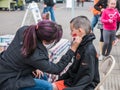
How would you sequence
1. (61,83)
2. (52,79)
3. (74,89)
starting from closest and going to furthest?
(74,89), (61,83), (52,79)

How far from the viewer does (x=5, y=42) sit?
504 cm

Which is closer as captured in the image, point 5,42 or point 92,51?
point 92,51

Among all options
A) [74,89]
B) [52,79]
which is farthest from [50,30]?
[52,79]

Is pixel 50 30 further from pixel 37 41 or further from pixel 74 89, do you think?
pixel 74 89

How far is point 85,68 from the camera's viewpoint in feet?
10.6

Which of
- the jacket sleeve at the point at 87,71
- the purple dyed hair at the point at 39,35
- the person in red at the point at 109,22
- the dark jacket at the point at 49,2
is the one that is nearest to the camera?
the purple dyed hair at the point at 39,35

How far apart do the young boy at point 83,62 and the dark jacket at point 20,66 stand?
0.25 m

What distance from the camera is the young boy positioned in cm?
322

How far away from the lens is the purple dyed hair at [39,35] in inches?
115

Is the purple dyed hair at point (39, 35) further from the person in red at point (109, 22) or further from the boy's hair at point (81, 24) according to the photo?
the person in red at point (109, 22)

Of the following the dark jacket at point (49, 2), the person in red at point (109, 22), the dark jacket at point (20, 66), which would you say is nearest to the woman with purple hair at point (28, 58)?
the dark jacket at point (20, 66)

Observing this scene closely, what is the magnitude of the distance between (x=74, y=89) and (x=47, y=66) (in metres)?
0.39

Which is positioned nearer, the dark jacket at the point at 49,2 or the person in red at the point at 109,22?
the person in red at the point at 109,22

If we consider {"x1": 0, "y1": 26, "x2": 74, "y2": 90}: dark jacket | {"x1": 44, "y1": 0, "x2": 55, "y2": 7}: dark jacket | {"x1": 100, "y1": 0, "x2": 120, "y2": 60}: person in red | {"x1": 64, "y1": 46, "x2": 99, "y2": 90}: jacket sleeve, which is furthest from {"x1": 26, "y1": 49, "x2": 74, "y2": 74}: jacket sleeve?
{"x1": 44, "y1": 0, "x2": 55, "y2": 7}: dark jacket
